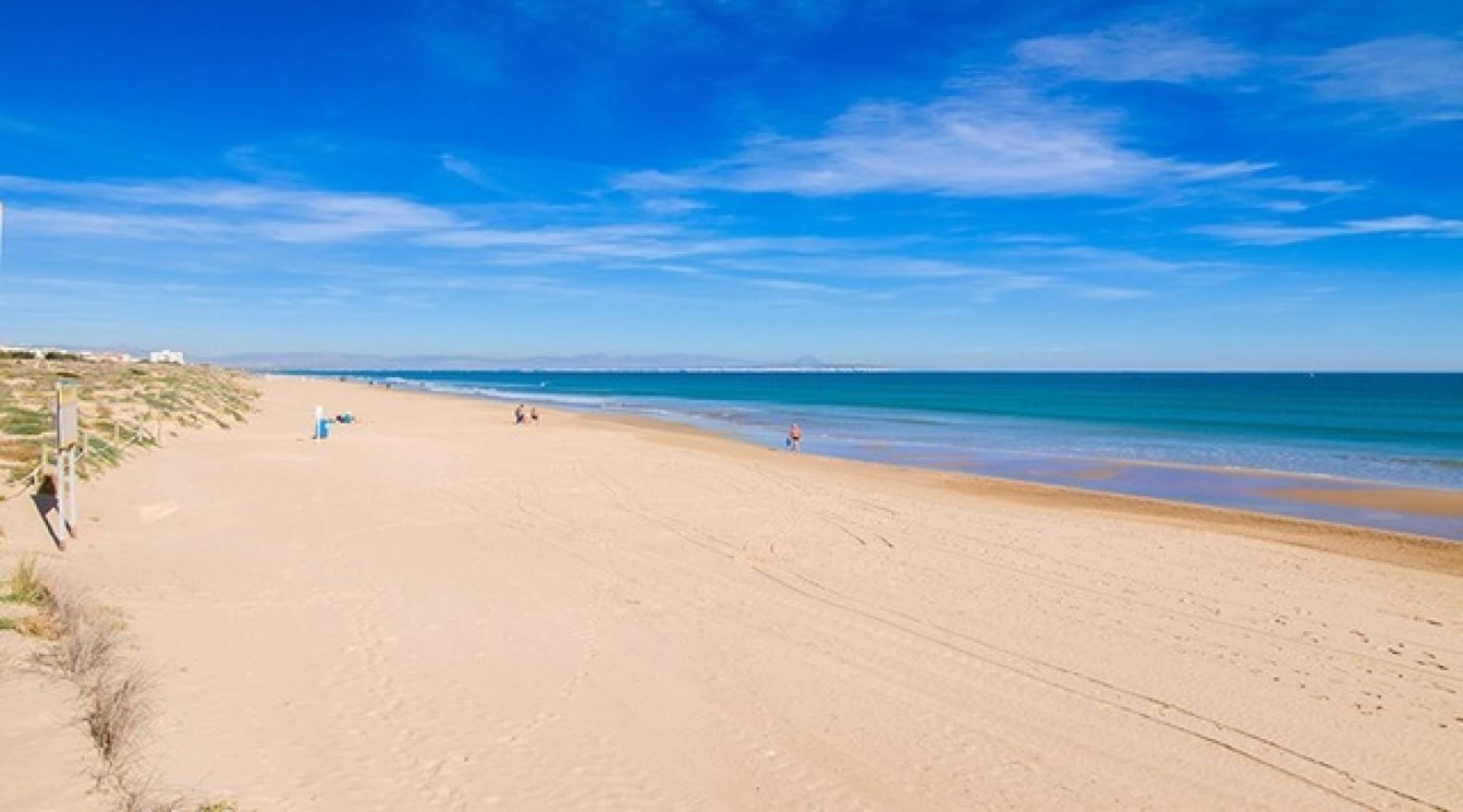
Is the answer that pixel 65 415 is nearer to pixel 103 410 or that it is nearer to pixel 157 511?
pixel 157 511

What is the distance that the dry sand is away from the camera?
5.78 meters

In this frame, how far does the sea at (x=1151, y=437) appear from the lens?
24.8 metres

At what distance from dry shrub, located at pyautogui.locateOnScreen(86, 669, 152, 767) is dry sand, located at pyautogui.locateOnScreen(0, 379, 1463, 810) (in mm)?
171

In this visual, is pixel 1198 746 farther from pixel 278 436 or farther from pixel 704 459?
pixel 278 436

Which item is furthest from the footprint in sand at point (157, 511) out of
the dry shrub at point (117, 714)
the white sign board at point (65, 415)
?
the dry shrub at point (117, 714)

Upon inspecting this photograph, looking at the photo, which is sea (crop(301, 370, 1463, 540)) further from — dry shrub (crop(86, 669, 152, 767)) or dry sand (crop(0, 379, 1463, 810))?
dry shrub (crop(86, 669, 152, 767))

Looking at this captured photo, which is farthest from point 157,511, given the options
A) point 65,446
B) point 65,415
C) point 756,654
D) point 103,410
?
point 103,410

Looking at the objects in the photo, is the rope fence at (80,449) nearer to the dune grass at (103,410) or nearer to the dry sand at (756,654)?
the dune grass at (103,410)

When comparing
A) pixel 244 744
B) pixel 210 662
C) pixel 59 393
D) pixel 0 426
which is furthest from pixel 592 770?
pixel 0 426

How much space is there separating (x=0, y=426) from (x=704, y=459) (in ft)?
51.7

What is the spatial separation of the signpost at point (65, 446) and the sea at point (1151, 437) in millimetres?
21298

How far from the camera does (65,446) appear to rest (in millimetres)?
10812

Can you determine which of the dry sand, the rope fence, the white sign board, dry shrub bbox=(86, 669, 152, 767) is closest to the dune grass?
the rope fence

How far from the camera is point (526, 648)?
819 centimetres
